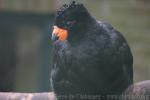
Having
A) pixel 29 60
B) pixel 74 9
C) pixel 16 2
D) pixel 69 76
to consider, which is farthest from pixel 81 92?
pixel 29 60

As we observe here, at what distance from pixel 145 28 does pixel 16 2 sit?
2.59ft

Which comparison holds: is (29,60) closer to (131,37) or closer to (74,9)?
(131,37)

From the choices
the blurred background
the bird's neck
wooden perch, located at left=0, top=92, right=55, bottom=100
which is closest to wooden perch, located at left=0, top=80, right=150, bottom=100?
wooden perch, located at left=0, top=92, right=55, bottom=100

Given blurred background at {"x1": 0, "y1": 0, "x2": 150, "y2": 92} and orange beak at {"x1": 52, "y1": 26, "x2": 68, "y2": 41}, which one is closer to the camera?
→ orange beak at {"x1": 52, "y1": 26, "x2": 68, "y2": 41}

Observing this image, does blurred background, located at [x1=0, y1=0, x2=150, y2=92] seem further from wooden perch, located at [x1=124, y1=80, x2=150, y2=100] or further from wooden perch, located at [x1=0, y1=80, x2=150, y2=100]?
wooden perch, located at [x1=124, y1=80, x2=150, y2=100]

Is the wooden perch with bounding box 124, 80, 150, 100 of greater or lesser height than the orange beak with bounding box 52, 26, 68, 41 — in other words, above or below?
below

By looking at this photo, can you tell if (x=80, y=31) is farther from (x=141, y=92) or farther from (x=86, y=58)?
(x=141, y=92)

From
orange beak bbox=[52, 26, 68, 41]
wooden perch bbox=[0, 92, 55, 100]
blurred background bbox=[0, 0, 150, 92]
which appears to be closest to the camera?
orange beak bbox=[52, 26, 68, 41]

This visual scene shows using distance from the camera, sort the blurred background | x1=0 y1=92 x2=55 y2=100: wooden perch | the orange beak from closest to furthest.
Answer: the orange beak → x1=0 y1=92 x2=55 y2=100: wooden perch → the blurred background

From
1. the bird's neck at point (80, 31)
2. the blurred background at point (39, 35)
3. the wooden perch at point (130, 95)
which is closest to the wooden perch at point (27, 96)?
the wooden perch at point (130, 95)

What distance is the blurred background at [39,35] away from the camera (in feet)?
13.6

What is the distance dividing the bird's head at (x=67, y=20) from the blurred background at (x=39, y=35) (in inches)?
59.9

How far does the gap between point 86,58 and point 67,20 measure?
154 mm

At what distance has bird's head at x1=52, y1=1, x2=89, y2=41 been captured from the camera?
8.04ft
